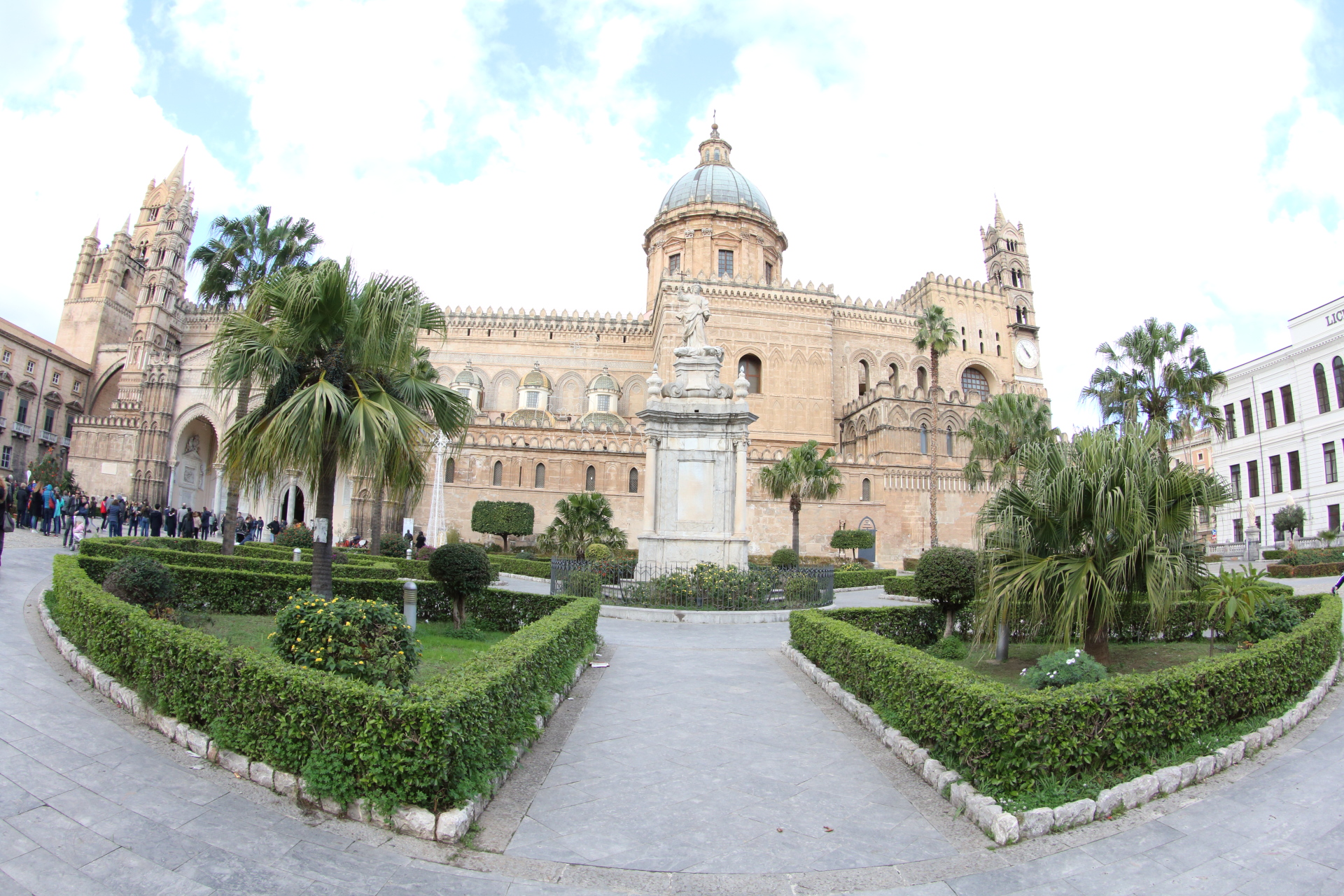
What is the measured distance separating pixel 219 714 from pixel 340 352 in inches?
204

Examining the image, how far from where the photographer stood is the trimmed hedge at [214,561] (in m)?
13.7

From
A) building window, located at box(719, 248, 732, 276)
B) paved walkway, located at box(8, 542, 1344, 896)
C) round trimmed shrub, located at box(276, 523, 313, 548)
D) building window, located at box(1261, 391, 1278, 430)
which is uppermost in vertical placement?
building window, located at box(719, 248, 732, 276)

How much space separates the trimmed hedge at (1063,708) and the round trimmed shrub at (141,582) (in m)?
8.85

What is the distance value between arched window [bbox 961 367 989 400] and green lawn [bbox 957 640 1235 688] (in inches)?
1675

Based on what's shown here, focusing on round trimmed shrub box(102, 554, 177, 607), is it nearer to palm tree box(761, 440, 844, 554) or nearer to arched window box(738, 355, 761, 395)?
palm tree box(761, 440, 844, 554)

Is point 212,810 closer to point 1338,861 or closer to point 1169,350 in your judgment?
point 1338,861

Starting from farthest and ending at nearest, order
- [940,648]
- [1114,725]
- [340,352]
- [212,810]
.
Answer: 1. [940,648]
2. [340,352]
3. [1114,725]
4. [212,810]

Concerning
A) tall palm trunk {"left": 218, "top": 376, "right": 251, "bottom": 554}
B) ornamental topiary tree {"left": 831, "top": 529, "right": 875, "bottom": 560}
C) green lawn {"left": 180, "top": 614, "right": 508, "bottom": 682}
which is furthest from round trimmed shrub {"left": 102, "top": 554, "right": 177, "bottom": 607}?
ornamental topiary tree {"left": 831, "top": 529, "right": 875, "bottom": 560}

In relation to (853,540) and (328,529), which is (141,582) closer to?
(328,529)

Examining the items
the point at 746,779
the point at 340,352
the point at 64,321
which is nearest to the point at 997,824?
the point at 746,779

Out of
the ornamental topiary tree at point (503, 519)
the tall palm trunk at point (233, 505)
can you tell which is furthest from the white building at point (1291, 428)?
the tall palm trunk at point (233, 505)

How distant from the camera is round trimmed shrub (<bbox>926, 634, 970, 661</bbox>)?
10.5 metres

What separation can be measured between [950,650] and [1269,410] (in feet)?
115

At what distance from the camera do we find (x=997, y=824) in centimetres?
486
